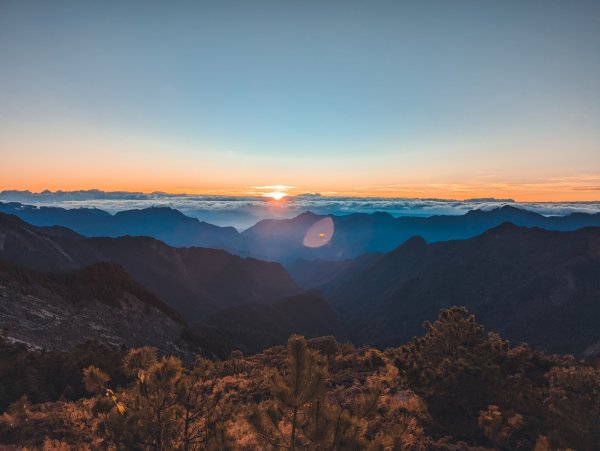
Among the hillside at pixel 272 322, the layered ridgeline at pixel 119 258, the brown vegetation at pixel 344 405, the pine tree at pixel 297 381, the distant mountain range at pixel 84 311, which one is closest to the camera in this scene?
the pine tree at pixel 297 381

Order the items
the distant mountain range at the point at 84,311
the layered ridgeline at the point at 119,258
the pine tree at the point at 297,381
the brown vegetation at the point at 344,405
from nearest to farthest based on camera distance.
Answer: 1. the pine tree at the point at 297,381
2. the brown vegetation at the point at 344,405
3. the distant mountain range at the point at 84,311
4. the layered ridgeline at the point at 119,258

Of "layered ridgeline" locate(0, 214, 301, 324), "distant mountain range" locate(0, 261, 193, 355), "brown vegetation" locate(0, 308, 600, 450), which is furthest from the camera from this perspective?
"layered ridgeline" locate(0, 214, 301, 324)

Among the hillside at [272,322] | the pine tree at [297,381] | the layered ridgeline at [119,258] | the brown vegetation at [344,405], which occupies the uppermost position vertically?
the pine tree at [297,381]

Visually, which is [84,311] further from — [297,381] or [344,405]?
[297,381]

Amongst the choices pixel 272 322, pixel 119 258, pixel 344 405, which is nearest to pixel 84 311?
pixel 344 405

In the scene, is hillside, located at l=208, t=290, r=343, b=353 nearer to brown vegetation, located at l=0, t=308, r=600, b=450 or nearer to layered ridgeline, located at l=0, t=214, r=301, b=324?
layered ridgeline, located at l=0, t=214, r=301, b=324

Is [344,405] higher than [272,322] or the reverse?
higher

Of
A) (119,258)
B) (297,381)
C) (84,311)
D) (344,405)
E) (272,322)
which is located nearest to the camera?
(297,381)

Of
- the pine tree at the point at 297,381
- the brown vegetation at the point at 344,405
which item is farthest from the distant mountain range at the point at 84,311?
the pine tree at the point at 297,381

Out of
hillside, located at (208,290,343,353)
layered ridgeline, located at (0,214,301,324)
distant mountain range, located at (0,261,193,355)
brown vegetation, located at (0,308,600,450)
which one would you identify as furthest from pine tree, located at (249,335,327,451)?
layered ridgeline, located at (0,214,301,324)

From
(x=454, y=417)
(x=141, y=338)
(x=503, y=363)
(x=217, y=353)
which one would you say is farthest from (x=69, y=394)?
(x=217, y=353)

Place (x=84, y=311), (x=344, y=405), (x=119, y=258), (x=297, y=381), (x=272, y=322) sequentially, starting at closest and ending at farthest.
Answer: (x=297, y=381), (x=344, y=405), (x=84, y=311), (x=272, y=322), (x=119, y=258)

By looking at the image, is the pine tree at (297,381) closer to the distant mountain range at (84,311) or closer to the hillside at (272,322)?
the distant mountain range at (84,311)

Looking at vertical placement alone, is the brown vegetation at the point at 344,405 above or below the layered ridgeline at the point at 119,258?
above
